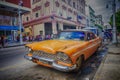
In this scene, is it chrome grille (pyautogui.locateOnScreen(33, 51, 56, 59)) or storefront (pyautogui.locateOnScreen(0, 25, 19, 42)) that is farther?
storefront (pyautogui.locateOnScreen(0, 25, 19, 42))

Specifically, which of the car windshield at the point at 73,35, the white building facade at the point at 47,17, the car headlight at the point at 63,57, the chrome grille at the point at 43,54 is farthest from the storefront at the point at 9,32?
the car headlight at the point at 63,57

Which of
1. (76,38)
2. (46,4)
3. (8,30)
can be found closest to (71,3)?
(46,4)

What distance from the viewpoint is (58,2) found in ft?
85.0

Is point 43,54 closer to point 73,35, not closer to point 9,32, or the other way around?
point 73,35

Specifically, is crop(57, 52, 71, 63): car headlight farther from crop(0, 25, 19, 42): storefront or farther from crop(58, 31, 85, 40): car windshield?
crop(0, 25, 19, 42): storefront

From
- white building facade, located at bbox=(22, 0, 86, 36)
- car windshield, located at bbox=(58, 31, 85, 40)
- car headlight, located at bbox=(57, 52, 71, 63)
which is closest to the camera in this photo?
car headlight, located at bbox=(57, 52, 71, 63)

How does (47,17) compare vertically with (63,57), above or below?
above

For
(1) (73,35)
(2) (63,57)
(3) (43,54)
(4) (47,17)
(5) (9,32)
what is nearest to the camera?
(2) (63,57)

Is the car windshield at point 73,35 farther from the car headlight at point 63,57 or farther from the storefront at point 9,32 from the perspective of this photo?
the storefront at point 9,32

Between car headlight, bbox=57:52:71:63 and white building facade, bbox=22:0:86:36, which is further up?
white building facade, bbox=22:0:86:36

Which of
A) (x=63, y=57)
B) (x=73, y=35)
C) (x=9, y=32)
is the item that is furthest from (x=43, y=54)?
(x=9, y=32)

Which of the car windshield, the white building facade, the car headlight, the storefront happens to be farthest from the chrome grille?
the white building facade

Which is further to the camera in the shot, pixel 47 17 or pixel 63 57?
pixel 47 17

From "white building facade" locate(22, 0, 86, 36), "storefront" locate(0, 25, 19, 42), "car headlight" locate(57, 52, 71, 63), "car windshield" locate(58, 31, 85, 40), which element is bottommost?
"car headlight" locate(57, 52, 71, 63)
